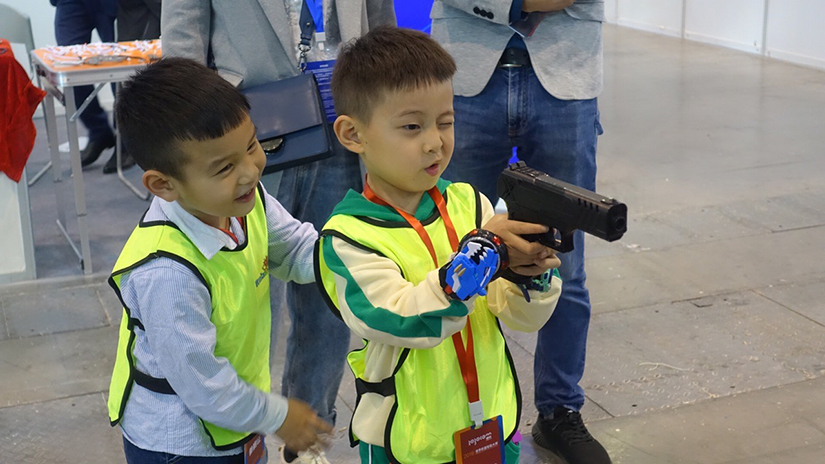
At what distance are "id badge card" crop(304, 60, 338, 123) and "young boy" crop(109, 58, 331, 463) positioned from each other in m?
0.70

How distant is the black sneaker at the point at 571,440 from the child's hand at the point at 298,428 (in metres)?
1.18

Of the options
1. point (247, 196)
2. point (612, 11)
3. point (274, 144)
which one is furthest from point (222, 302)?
point (612, 11)

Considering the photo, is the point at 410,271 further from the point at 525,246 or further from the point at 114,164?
the point at 114,164

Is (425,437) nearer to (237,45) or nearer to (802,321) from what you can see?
(237,45)

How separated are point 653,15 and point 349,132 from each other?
10.4 metres

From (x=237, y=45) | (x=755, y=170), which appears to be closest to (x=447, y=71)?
(x=237, y=45)

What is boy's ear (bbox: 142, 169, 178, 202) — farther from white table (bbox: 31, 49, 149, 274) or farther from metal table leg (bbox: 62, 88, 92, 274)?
metal table leg (bbox: 62, 88, 92, 274)

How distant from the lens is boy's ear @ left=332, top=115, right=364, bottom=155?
70.1 inches

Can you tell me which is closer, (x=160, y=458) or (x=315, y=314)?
(x=160, y=458)

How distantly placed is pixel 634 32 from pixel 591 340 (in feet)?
29.0

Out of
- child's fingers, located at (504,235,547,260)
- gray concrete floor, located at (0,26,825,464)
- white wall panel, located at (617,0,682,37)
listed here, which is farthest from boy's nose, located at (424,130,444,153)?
white wall panel, located at (617,0,682,37)

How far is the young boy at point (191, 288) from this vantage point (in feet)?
5.36

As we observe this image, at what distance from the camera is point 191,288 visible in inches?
64.6

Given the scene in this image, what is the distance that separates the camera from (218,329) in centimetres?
170
